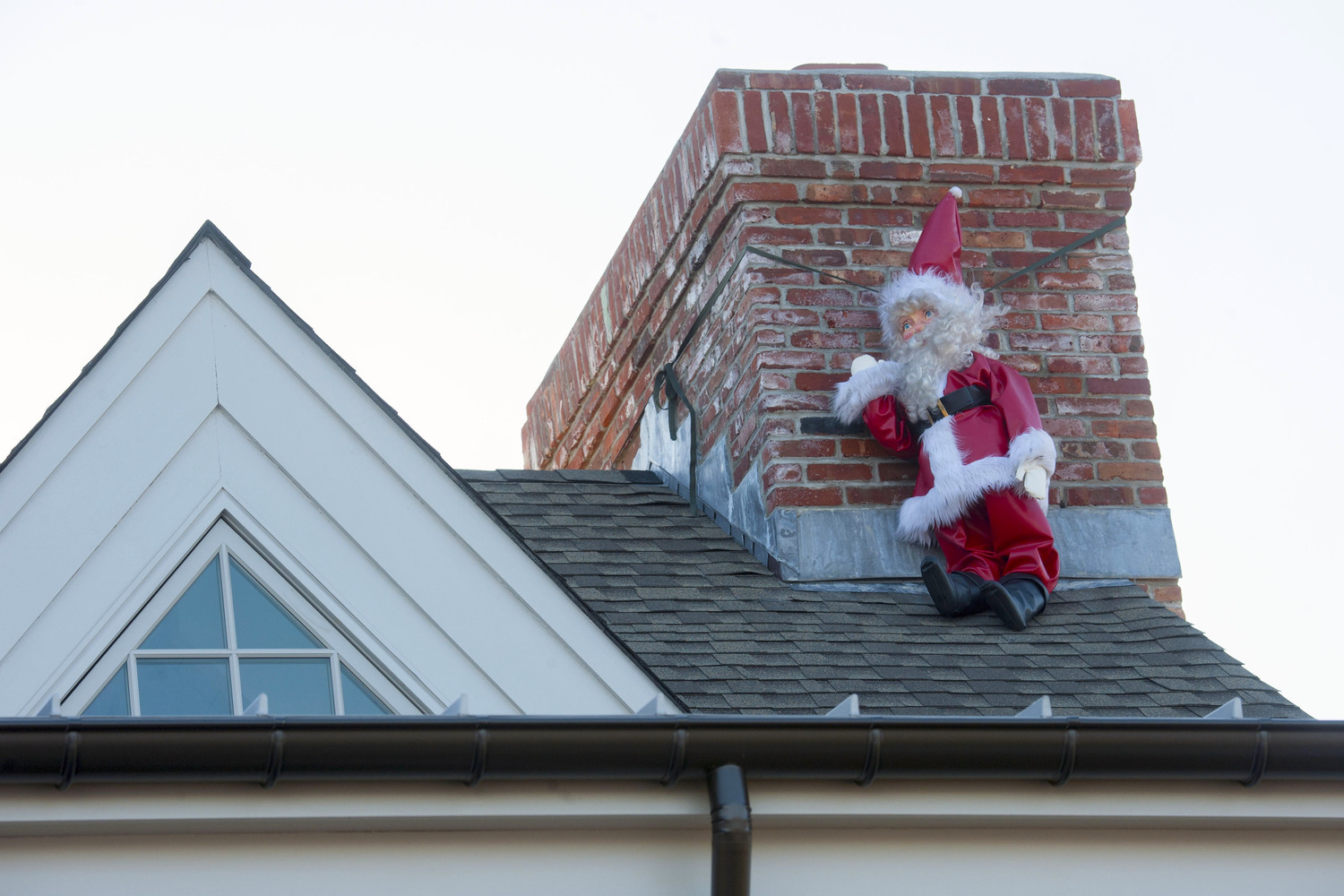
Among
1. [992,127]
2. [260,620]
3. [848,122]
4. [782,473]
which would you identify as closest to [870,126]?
[848,122]

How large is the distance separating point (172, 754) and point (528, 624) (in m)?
0.89

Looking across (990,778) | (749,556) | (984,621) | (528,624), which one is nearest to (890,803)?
(990,778)

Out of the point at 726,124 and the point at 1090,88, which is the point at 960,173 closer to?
the point at 1090,88

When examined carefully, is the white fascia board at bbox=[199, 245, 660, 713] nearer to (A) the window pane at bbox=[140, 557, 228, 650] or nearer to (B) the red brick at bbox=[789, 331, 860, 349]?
(A) the window pane at bbox=[140, 557, 228, 650]

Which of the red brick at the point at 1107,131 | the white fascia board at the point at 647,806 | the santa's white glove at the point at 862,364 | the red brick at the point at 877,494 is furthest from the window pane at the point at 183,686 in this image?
the red brick at the point at 1107,131

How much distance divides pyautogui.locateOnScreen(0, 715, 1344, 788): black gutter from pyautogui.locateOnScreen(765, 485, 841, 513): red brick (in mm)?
2025

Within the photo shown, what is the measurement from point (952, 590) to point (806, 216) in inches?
57.9

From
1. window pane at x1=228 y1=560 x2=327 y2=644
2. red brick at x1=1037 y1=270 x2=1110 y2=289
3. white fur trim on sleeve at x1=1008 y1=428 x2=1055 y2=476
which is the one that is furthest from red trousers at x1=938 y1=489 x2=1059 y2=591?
window pane at x1=228 y1=560 x2=327 y2=644

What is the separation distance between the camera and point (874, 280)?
5621 mm

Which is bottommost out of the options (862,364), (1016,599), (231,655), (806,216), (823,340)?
(231,655)

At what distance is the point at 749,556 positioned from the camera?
5.23 meters

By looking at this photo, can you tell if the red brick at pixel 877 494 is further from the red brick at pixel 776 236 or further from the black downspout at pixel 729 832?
the black downspout at pixel 729 832

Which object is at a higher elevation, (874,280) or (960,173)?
(960,173)

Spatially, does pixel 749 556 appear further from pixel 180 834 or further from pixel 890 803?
pixel 180 834
